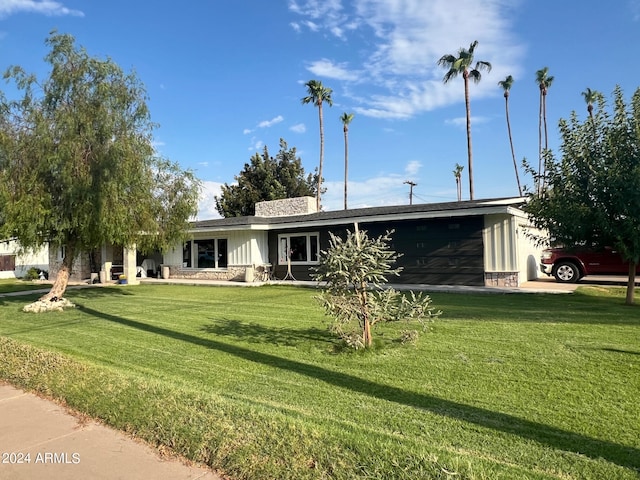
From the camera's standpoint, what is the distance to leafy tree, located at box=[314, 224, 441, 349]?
19.7 feet

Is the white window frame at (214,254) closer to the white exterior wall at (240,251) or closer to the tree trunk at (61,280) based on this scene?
the white exterior wall at (240,251)

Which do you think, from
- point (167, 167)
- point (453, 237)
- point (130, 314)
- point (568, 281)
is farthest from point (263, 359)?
point (568, 281)

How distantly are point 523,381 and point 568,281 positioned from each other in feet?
41.8

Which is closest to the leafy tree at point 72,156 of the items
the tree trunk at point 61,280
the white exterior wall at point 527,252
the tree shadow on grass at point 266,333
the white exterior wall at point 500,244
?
the tree trunk at point 61,280

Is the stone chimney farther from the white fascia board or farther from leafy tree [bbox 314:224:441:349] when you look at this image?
leafy tree [bbox 314:224:441:349]

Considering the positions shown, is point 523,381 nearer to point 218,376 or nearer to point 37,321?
point 218,376

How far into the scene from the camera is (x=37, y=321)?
980 cm

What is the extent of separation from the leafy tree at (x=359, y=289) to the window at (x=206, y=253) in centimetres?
1629

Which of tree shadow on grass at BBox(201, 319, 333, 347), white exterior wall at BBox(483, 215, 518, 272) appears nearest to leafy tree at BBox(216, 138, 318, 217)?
white exterior wall at BBox(483, 215, 518, 272)

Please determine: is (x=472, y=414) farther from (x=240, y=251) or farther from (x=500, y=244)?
(x=240, y=251)

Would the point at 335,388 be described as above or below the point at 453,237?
below

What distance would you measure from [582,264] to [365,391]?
14.0m

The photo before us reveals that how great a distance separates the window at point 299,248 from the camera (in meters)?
19.8

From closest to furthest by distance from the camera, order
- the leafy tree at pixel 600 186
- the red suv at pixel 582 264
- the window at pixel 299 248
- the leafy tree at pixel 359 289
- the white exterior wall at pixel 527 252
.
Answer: the leafy tree at pixel 359 289
the leafy tree at pixel 600 186
the red suv at pixel 582 264
the white exterior wall at pixel 527 252
the window at pixel 299 248
